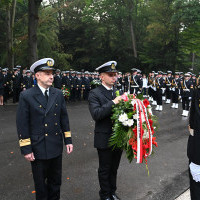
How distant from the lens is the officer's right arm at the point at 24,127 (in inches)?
118

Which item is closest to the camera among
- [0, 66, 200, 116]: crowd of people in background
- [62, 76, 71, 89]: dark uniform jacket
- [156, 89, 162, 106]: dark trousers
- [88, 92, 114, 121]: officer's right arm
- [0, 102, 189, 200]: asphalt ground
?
[88, 92, 114, 121]: officer's right arm

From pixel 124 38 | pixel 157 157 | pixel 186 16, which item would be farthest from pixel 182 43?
pixel 157 157

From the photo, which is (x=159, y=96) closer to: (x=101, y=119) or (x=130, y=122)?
(x=101, y=119)

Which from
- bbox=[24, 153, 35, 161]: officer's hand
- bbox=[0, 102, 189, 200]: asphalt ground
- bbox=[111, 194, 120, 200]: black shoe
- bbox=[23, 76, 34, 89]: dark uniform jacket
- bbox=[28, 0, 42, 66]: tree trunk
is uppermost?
bbox=[28, 0, 42, 66]: tree trunk

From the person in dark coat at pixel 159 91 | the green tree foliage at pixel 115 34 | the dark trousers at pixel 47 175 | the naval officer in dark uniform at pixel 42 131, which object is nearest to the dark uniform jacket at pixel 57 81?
the green tree foliage at pixel 115 34

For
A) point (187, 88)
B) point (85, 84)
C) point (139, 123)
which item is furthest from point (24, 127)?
point (85, 84)

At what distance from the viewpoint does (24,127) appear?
3.02 metres

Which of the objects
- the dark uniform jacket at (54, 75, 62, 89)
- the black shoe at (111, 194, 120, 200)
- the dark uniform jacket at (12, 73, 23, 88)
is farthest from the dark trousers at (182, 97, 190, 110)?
the dark uniform jacket at (12, 73, 23, 88)

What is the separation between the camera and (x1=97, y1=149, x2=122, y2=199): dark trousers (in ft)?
11.8

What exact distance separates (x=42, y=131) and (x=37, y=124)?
115 millimetres

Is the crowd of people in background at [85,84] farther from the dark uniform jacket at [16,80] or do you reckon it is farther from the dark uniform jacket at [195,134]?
the dark uniform jacket at [195,134]

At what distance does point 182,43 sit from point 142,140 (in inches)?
1039

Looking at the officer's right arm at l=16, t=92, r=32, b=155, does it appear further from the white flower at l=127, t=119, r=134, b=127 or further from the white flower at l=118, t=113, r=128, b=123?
the white flower at l=127, t=119, r=134, b=127

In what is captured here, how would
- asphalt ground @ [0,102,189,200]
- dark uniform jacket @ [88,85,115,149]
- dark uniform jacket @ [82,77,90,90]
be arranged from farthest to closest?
1. dark uniform jacket @ [82,77,90,90]
2. asphalt ground @ [0,102,189,200]
3. dark uniform jacket @ [88,85,115,149]
